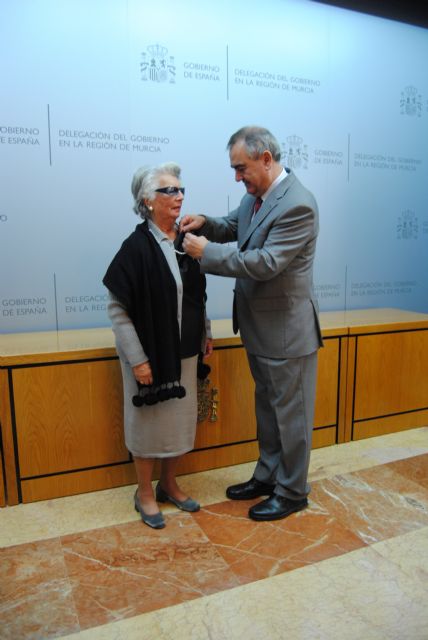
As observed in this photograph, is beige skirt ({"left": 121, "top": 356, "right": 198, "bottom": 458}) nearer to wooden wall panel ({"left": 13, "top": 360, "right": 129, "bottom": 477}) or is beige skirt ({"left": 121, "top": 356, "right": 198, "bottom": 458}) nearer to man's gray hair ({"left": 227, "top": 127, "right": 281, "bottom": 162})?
wooden wall panel ({"left": 13, "top": 360, "right": 129, "bottom": 477})

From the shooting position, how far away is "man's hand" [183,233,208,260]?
214cm

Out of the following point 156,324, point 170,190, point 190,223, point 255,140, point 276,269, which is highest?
point 255,140

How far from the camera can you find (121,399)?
2.58 metres

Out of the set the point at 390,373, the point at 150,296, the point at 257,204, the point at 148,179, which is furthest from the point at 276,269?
the point at 390,373

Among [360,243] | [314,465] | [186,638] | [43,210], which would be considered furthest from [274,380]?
[360,243]

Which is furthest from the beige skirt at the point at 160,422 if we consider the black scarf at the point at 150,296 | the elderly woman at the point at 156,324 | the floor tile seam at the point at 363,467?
the floor tile seam at the point at 363,467

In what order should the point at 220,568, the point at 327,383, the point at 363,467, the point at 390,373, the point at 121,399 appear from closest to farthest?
the point at 220,568 → the point at 121,399 → the point at 363,467 → the point at 327,383 → the point at 390,373

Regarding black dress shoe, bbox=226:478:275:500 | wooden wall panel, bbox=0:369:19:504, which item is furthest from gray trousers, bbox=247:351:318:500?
wooden wall panel, bbox=0:369:19:504

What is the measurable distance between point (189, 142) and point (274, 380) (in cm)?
178

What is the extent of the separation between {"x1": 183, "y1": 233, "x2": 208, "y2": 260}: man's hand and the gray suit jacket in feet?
0.10

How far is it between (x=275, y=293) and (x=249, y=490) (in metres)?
1.07

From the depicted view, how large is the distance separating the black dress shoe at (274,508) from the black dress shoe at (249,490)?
13 cm

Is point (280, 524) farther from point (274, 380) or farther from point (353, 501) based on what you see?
point (274, 380)

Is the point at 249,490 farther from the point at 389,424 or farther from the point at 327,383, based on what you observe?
the point at 389,424
